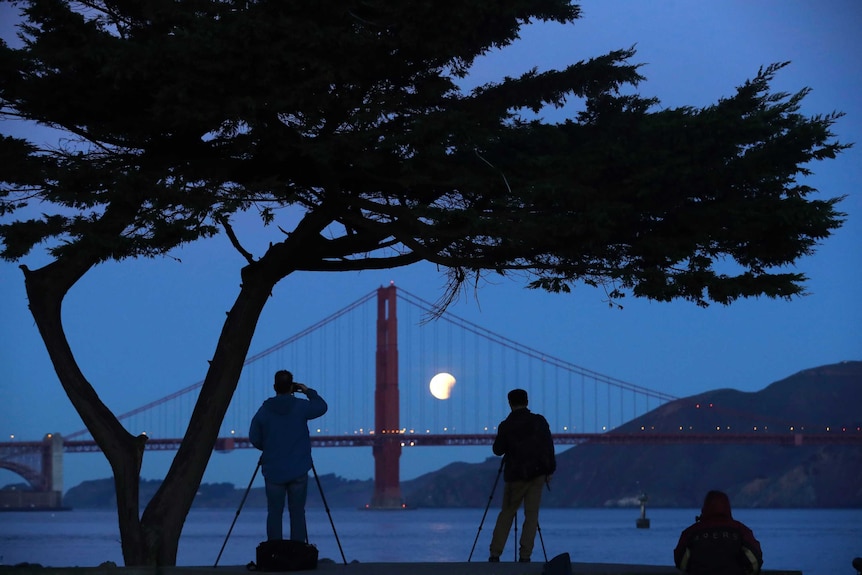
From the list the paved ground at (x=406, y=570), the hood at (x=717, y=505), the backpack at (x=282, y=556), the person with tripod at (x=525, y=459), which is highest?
the person with tripod at (x=525, y=459)

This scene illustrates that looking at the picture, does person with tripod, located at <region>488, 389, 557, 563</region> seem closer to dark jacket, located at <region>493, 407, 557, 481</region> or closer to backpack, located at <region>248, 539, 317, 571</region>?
dark jacket, located at <region>493, 407, 557, 481</region>

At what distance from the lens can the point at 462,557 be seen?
1705 inches

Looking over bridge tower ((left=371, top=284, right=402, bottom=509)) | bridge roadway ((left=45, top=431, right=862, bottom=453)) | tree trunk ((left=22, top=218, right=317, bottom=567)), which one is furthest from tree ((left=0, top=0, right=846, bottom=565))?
bridge tower ((left=371, top=284, right=402, bottom=509))

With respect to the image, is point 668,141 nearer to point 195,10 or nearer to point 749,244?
point 749,244

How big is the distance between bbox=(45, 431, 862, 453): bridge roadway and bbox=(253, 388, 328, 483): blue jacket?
49249 millimetres

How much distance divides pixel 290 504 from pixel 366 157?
119 inches

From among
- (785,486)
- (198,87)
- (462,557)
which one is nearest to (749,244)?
(198,87)

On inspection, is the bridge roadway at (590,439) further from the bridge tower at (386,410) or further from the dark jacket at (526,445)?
the dark jacket at (526,445)

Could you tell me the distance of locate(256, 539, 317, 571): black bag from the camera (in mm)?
9758

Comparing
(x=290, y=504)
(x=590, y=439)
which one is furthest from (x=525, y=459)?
(x=590, y=439)

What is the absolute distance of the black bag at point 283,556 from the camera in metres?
9.76

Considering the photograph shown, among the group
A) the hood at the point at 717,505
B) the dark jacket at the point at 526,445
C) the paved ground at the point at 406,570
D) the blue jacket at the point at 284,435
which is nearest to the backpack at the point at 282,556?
the paved ground at the point at 406,570

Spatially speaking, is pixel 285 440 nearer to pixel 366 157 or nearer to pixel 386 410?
pixel 366 157

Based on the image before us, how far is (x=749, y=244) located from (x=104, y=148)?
6.08m
